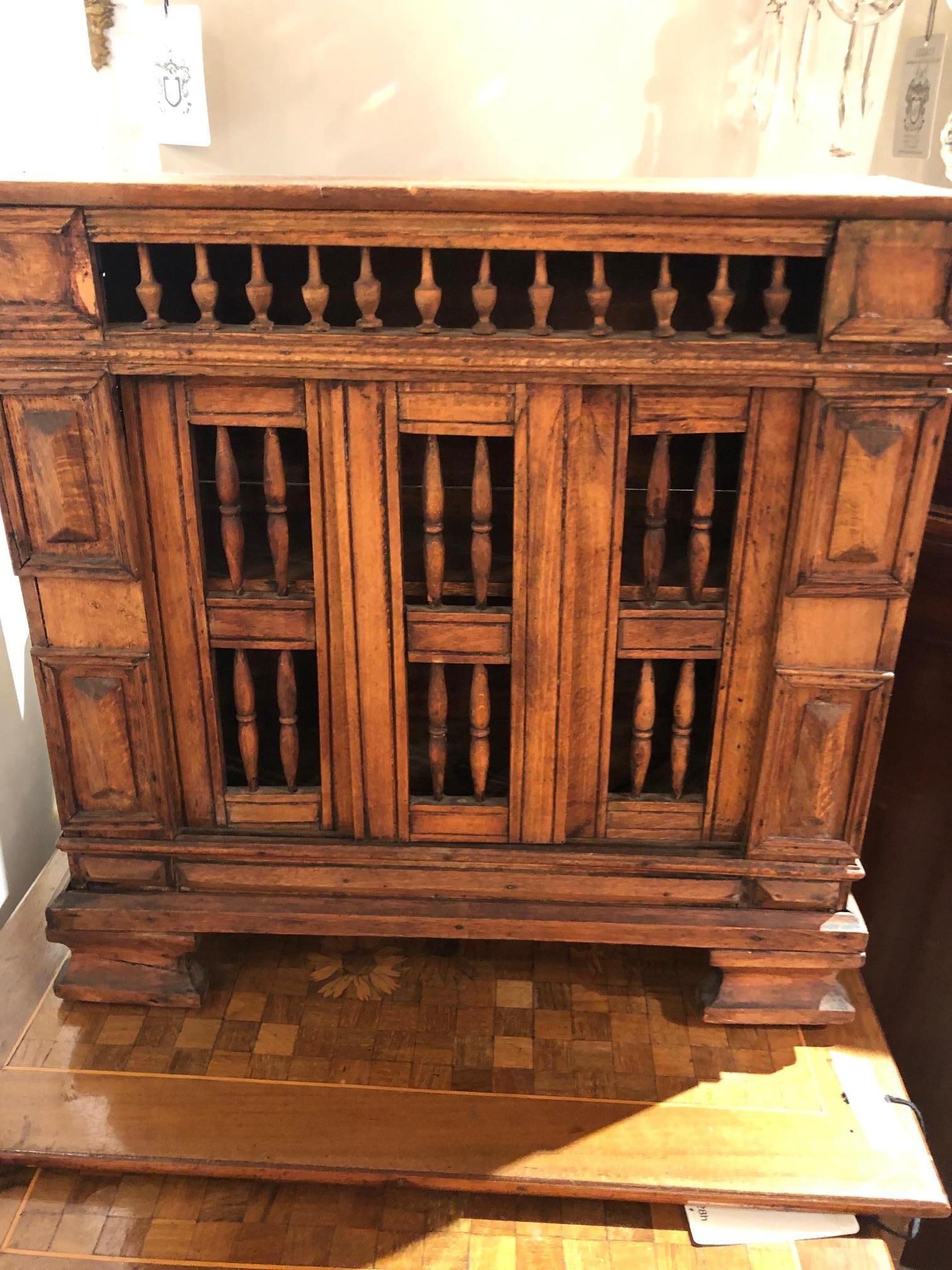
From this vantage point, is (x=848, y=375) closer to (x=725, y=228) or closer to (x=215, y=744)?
(x=725, y=228)

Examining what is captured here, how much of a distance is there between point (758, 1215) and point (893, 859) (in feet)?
2.11

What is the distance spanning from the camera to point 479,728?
1104 millimetres

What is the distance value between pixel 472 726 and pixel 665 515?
0.29 meters

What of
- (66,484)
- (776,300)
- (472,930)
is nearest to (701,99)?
(776,300)

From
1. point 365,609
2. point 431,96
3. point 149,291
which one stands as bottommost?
point 365,609

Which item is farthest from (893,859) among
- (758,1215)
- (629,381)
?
(629,381)

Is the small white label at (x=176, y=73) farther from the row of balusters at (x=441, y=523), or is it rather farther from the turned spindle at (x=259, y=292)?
the row of balusters at (x=441, y=523)

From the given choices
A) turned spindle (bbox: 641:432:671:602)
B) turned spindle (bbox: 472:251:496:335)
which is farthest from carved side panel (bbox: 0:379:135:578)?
turned spindle (bbox: 641:432:671:602)

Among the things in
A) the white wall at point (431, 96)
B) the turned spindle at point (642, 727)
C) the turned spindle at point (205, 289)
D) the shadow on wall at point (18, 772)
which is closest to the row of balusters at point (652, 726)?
the turned spindle at point (642, 727)

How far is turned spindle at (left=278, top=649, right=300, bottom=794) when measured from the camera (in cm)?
110

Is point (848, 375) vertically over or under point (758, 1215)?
over

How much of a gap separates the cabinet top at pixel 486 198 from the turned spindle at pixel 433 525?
0.21 metres

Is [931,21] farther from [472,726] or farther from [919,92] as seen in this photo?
[472,726]

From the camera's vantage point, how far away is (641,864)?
1122mm
